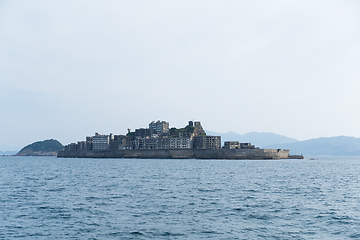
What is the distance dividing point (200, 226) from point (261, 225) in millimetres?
4528

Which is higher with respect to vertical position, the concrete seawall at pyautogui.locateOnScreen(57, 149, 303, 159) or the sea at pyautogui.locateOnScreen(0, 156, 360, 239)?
the concrete seawall at pyautogui.locateOnScreen(57, 149, 303, 159)

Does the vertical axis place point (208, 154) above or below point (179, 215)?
above

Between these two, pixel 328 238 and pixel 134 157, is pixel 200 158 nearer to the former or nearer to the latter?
pixel 134 157

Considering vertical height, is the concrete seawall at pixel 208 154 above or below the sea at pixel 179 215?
above

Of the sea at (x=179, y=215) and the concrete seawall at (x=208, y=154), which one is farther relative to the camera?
the concrete seawall at (x=208, y=154)

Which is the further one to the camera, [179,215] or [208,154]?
[208,154]

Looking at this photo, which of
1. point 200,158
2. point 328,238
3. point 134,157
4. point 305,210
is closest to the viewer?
point 328,238

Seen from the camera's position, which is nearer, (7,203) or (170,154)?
(7,203)

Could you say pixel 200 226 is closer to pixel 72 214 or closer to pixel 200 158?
pixel 72 214

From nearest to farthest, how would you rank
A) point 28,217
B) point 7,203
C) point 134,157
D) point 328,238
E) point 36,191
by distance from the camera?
point 328,238, point 28,217, point 7,203, point 36,191, point 134,157

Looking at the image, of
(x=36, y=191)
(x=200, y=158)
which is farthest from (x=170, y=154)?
(x=36, y=191)

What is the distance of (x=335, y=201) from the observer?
3434 centimetres

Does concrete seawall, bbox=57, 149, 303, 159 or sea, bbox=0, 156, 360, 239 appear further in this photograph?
concrete seawall, bbox=57, 149, 303, 159

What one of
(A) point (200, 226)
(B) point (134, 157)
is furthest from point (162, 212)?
(B) point (134, 157)
